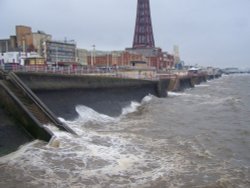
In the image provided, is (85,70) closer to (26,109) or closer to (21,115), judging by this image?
(26,109)

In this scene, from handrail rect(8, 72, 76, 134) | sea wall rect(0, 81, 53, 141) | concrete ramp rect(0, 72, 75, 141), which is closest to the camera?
sea wall rect(0, 81, 53, 141)

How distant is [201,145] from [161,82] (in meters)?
26.6

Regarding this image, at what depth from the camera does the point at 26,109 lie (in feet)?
41.4

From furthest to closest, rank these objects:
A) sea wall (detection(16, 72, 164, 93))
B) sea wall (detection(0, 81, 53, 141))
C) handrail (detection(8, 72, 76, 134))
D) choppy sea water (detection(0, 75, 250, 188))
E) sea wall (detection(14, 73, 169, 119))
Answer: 1. sea wall (detection(14, 73, 169, 119))
2. sea wall (detection(16, 72, 164, 93))
3. handrail (detection(8, 72, 76, 134))
4. sea wall (detection(0, 81, 53, 141))
5. choppy sea water (detection(0, 75, 250, 188))

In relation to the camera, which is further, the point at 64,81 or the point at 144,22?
the point at 144,22

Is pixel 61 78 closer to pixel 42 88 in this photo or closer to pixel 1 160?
pixel 42 88

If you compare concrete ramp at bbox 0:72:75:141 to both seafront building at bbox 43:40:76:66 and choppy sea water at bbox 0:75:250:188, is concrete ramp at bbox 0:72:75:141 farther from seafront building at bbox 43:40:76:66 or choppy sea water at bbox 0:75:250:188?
seafront building at bbox 43:40:76:66

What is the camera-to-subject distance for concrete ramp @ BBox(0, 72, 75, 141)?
12.2 metres

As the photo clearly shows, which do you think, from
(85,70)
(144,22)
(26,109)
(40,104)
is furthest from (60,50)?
(26,109)

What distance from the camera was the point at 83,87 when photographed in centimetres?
2083

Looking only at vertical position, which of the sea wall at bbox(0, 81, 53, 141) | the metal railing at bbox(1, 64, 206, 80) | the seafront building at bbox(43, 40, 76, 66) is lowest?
the sea wall at bbox(0, 81, 53, 141)

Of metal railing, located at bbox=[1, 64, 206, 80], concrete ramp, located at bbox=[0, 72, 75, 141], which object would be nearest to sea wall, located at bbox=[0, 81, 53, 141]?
concrete ramp, located at bbox=[0, 72, 75, 141]

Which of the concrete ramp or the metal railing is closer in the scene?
the concrete ramp

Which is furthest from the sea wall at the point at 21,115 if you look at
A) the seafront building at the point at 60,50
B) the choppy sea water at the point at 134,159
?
the seafront building at the point at 60,50
